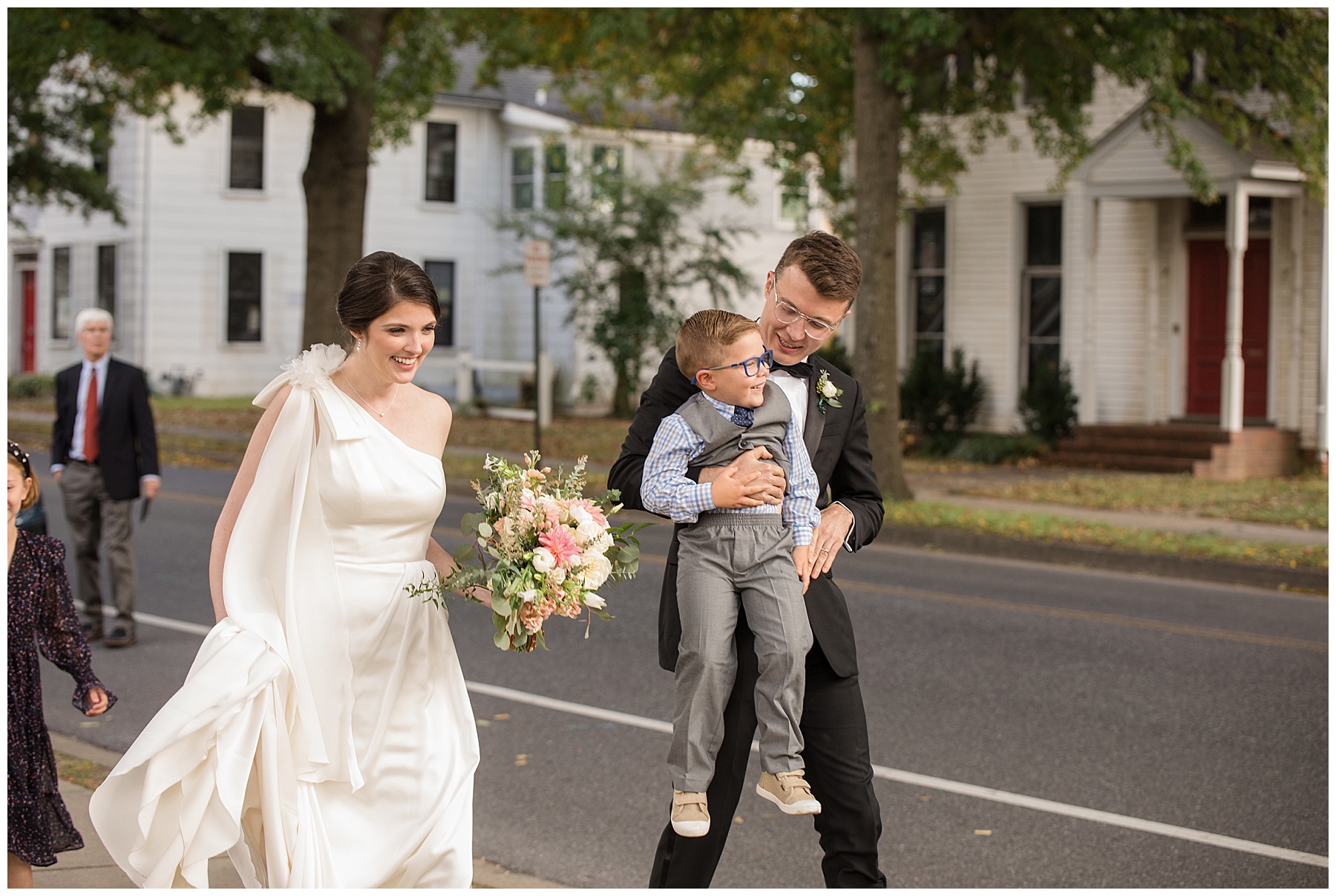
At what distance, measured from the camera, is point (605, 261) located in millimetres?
29031

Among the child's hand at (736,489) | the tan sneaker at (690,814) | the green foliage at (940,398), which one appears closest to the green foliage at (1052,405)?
the green foliage at (940,398)

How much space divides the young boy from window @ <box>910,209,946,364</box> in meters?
20.8

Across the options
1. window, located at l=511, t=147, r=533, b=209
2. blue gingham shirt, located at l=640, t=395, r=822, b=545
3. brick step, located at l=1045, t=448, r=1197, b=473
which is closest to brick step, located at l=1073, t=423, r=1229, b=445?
brick step, located at l=1045, t=448, r=1197, b=473

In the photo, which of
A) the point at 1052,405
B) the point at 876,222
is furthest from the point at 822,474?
the point at 1052,405

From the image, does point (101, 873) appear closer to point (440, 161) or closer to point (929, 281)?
point (929, 281)

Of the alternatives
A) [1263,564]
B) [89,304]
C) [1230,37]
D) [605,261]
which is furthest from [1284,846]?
[89,304]

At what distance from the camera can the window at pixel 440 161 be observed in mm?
36656

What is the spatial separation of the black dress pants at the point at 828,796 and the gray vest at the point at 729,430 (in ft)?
2.01

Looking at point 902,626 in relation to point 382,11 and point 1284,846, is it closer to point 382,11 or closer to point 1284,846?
point 1284,846

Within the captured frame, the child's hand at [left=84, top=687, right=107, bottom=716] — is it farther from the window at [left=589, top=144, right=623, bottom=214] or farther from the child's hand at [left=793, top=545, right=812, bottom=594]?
the window at [left=589, top=144, right=623, bottom=214]

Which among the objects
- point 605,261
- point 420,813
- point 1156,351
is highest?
point 605,261

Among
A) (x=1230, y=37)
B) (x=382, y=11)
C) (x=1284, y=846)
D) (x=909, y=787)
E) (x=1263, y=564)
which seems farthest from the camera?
(x=382, y=11)

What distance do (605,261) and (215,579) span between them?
25.6 m

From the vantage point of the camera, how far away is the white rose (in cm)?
354
